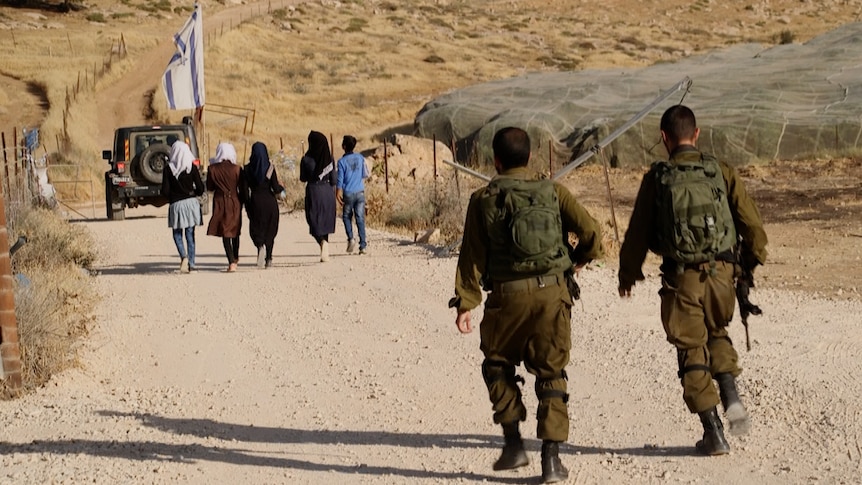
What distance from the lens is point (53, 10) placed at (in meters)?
64.5

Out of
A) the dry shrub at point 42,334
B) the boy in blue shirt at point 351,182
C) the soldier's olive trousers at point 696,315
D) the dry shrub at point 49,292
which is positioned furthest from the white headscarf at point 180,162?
the soldier's olive trousers at point 696,315

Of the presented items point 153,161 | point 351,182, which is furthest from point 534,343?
point 153,161

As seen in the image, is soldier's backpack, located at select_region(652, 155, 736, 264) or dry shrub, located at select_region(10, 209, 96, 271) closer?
soldier's backpack, located at select_region(652, 155, 736, 264)

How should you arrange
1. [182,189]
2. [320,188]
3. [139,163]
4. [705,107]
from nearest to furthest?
[182,189]
[320,188]
[139,163]
[705,107]

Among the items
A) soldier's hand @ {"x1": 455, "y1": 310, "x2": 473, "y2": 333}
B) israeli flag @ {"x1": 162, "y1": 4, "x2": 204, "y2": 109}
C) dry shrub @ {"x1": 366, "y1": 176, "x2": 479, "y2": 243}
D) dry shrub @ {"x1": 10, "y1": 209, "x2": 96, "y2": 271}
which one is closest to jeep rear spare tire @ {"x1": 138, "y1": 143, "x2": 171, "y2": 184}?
dry shrub @ {"x1": 366, "y1": 176, "x2": 479, "y2": 243}

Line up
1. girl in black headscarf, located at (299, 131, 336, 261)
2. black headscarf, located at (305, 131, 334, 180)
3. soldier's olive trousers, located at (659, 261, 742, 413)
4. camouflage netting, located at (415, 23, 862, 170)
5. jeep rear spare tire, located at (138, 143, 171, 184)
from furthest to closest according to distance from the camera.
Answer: camouflage netting, located at (415, 23, 862, 170) < jeep rear spare tire, located at (138, 143, 171, 184) < girl in black headscarf, located at (299, 131, 336, 261) < black headscarf, located at (305, 131, 334, 180) < soldier's olive trousers, located at (659, 261, 742, 413)

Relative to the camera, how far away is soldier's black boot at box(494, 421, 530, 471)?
5.62 m

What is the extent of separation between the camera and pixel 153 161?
71.2 feet

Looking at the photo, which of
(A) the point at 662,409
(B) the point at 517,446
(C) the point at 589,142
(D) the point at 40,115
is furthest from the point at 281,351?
(D) the point at 40,115

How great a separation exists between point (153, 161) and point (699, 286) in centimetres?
1727

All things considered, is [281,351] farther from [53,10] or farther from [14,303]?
[53,10]

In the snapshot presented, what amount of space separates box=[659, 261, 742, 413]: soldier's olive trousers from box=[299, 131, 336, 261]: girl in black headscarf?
337 inches

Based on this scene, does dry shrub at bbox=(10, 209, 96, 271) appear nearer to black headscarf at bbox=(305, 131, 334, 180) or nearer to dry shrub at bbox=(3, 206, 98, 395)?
dry shrub at bbox=(3, 206, 98, 395)

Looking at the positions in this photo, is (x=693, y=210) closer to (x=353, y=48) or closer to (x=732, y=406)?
(x=732, y=406)
